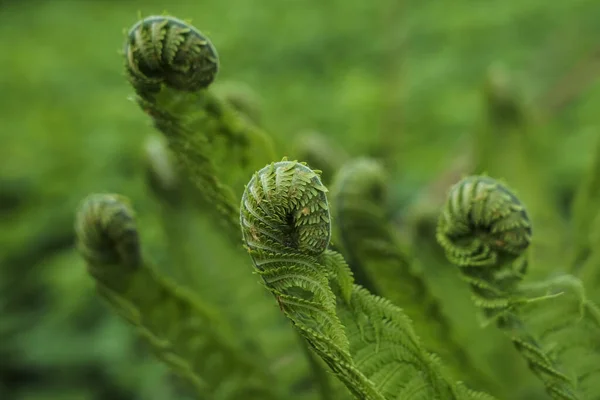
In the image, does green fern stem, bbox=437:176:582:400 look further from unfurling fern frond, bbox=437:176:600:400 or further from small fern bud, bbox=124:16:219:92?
small fern bud, bbox=124:16:219:92

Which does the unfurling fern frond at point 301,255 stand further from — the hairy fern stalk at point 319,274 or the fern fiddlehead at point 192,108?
the fern fiddlehead at point 192,108

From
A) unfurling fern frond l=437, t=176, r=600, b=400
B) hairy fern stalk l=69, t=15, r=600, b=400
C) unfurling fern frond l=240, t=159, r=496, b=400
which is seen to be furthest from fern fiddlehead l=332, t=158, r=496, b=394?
unfurling fern frond l=240, t=159, r=496, b=400

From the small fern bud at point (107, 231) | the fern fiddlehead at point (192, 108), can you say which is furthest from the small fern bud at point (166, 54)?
the small fern bud at point (107, 231)

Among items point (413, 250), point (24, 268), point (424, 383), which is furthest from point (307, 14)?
point (424, 383)

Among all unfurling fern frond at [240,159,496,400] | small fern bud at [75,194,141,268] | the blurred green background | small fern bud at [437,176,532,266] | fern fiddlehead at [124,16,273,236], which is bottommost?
unfurling fern frond at [240,159,496,400]

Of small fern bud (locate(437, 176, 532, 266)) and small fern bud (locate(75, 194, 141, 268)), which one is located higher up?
small fern bud (locate(75, 194, 141, 268))

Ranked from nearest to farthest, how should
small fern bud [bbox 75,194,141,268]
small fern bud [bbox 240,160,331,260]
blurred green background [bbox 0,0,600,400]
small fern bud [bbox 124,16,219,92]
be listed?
small fern bud [bbox 240,160,331,260] < small fern bud [bbox 124,16,219,92] < small fern bud [bbox 75,194,141,268] < blurred green background [bbox 0,0,600,400]
